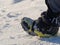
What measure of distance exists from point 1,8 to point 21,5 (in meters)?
0.26

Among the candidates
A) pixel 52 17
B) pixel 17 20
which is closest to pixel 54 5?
pixel 52 17

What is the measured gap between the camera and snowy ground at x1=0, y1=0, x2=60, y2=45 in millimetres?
2238

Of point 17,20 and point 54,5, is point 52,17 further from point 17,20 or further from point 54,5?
point 17,20

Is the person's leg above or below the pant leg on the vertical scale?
below

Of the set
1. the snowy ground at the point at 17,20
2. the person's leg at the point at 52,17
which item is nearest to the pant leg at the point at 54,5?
the person's leg at the point at 52,17

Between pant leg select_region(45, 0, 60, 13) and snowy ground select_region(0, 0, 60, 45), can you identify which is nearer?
pant leg select_region(45, 0, 60, 13)

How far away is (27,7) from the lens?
316cm

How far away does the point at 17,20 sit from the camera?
9.41 ft

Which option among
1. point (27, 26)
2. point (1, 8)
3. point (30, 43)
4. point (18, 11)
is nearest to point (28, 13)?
point (18, 11)

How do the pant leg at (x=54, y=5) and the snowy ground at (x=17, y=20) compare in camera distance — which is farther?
the snowy ground at (x=17, y=20)

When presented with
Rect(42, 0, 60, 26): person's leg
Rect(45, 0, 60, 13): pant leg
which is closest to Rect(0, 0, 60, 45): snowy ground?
A: Rect(42, 0, 60, 26): person's leg

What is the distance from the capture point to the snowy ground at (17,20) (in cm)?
224

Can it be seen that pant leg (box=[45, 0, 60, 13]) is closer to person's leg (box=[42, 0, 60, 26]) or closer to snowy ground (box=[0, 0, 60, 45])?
person's leg (box=[42, 0, 60, 26])

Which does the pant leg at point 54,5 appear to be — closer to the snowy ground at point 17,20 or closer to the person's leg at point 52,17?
the person's leg at point 52,17
